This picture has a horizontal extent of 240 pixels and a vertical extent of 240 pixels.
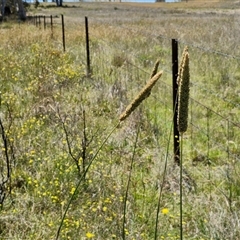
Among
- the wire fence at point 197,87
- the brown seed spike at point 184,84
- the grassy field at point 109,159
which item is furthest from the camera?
the wire fence at point 197,87

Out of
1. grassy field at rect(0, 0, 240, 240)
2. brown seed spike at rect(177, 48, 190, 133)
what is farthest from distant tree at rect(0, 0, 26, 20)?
brown seed spike at rect(177, 48, 190, 133)

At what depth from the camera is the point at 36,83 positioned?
6664mm

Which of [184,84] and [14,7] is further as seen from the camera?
[14,7]

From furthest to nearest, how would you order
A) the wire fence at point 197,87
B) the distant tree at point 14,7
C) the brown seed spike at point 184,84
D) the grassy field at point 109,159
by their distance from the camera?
the distant tree at point 14,7
the wire fence at point 197,87
the grassy field at point 109,159
the brown seed spike at point 184,84

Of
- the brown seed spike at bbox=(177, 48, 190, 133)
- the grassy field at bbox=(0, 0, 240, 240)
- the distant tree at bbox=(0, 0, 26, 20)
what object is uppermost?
the distant tree at bbox=(0, 0, 26, 20)

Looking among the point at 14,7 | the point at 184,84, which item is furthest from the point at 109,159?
the point at 14,7

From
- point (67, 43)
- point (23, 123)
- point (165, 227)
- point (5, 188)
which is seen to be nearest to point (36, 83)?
point (23, 123)

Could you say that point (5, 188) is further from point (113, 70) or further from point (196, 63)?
point (196, 63)

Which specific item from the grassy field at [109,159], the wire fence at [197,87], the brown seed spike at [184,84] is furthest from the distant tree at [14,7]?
the brown seed spike at [184,84]

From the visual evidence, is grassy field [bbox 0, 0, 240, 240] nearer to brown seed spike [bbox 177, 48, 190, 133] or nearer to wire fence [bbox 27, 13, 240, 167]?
wire fence [bbox 27, 13, 240, 167]

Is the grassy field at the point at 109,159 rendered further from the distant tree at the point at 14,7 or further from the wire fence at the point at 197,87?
the distant tree at the point at 14,7

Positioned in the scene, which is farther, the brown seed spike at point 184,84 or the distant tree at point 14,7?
the distant tree at point 14,7

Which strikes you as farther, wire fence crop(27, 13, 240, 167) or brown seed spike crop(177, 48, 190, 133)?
wire fence crop(27, 13, 240, 167)

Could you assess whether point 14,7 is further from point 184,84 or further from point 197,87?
point 184,84
